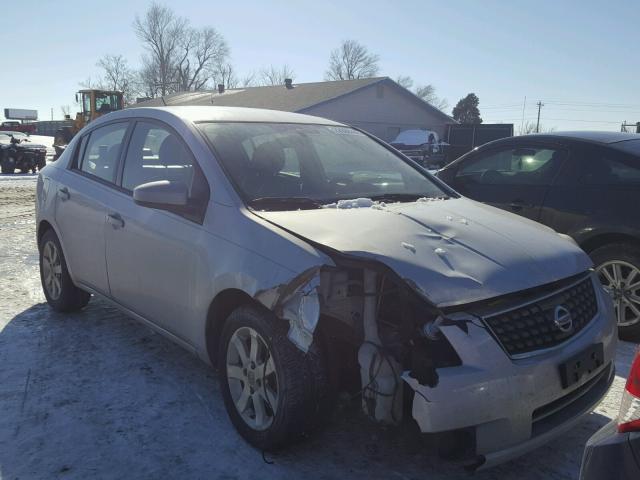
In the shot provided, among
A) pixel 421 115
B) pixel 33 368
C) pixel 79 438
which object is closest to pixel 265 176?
pixel 79 438

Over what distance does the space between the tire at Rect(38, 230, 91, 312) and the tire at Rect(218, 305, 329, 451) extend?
2318mm

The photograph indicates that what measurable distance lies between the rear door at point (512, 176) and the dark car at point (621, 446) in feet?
11.5

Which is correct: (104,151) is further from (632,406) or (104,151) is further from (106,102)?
(106,102)

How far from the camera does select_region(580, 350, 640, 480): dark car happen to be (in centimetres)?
149

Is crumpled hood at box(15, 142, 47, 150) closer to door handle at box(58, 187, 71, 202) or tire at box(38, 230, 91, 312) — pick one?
tire at box(38, 230, 91, 312)

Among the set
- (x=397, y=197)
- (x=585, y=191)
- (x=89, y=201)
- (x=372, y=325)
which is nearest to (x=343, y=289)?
(x=372, y=325)

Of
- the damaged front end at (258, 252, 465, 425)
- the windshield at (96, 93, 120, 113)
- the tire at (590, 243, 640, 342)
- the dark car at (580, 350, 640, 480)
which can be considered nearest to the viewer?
the dark car at (580, 350, 640, 480)

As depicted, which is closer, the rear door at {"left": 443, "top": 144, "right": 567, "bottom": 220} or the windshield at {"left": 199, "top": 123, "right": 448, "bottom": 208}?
the windshield at {"left": 199, "top": 123, "right": 448, "bottom": 208}

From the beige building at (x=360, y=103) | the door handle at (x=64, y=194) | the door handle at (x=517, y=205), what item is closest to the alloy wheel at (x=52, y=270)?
the door handle at (x=64, y=194)

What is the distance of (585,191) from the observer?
15.2 feet

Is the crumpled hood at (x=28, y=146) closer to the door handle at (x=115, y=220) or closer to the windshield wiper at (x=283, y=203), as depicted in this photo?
the door handle at (x=115, y=220)

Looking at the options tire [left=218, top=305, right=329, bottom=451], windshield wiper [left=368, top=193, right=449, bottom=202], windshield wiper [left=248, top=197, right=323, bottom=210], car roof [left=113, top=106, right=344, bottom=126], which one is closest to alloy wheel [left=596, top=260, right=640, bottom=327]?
windshield wiper [left=368, top=193, right=449, bottom=202]

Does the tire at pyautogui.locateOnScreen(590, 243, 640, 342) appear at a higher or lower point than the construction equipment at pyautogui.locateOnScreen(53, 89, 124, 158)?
lower

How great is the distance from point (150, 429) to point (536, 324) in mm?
2064
